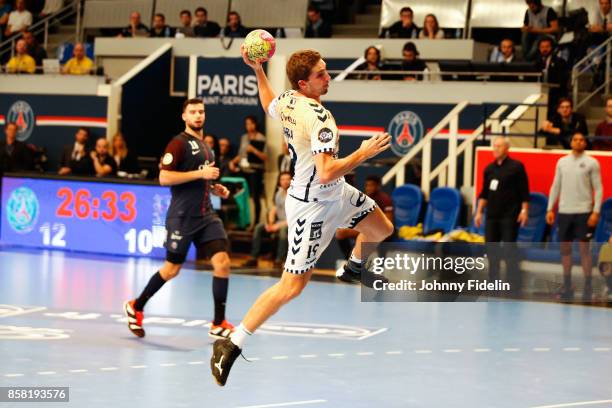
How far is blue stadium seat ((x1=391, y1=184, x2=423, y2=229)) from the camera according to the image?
18078 mm

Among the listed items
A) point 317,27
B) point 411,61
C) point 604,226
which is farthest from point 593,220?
point 317,27

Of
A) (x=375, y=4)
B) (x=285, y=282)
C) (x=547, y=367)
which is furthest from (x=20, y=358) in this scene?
(x=375, y=4)

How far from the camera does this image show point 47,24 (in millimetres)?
26688

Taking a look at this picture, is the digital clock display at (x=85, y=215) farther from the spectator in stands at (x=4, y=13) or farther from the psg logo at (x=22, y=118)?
the spectator in stands at (x=4, y=13)

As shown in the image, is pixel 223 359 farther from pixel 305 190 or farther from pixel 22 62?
pixel 22 62

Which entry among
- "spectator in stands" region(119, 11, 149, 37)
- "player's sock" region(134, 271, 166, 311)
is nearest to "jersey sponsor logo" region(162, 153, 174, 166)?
"player's sock" region(134, 271, 166, 311)

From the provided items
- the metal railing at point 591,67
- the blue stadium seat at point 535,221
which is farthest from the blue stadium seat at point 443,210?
the metal railing at point 591,67

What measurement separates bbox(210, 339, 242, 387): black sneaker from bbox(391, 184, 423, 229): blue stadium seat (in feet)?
32.4

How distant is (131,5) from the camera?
26094mm

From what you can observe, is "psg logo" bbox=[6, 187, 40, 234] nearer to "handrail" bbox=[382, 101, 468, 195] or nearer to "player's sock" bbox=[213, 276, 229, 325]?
"handrail" bbox=[382, 101, 468, 195]

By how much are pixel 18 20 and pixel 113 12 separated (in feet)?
7.63

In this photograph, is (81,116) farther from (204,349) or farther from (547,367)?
(547,367)

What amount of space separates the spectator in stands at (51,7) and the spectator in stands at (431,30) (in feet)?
32.9

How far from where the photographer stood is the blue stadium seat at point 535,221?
16969mm
